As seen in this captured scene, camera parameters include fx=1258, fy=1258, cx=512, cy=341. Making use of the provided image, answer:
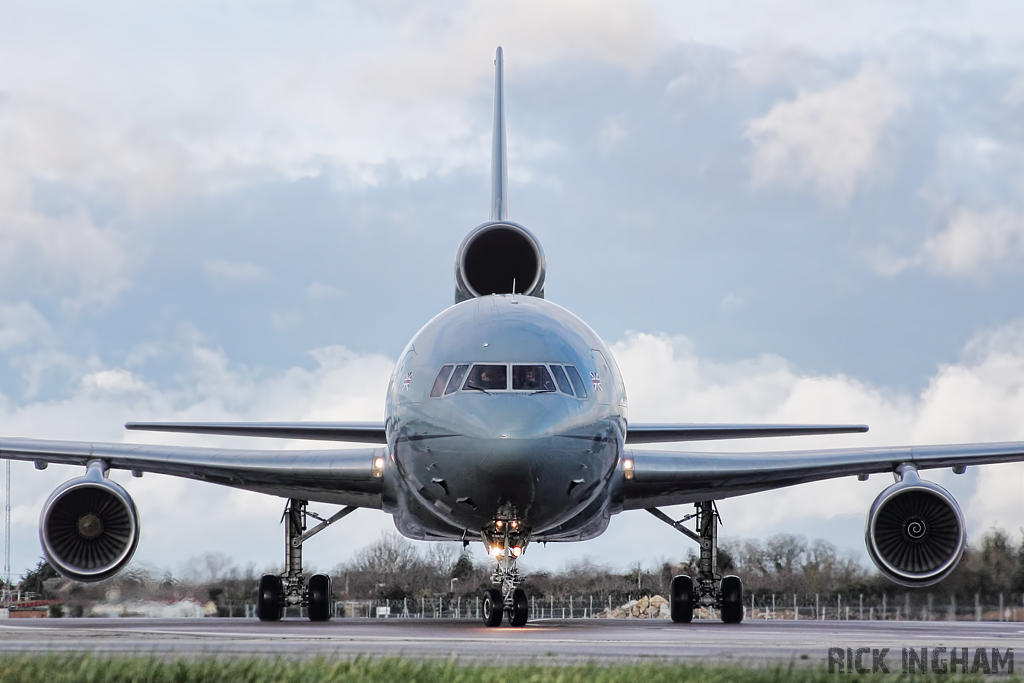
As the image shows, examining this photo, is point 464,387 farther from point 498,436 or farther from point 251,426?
point 251,426

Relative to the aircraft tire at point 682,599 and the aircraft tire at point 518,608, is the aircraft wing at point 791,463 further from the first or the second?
the aircraft tire at point 518,608

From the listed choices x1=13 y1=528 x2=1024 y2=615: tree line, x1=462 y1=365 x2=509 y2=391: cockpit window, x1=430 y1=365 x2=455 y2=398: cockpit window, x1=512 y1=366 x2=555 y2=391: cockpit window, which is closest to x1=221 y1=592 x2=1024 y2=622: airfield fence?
x1=13 y1=528 x2=1024 y2=615: tree line

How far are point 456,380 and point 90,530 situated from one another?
6.28 metres

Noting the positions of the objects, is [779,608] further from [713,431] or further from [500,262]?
[500,262]

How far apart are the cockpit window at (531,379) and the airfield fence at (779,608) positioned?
40.2 ft

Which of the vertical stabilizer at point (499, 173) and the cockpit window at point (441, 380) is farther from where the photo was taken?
the vertical stabilizer at point (499, 173)

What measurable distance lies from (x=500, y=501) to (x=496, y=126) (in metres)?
11.9

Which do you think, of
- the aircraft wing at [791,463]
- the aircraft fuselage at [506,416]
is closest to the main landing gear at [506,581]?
the aircraft fuselage at [506,416]

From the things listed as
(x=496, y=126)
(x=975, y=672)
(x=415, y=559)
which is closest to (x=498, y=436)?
(x=975, y=672)

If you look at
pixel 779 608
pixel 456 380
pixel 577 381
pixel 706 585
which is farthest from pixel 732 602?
pixel 779 608

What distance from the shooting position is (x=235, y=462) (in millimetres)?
18000

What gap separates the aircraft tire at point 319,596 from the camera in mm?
20344

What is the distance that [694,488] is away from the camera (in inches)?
715

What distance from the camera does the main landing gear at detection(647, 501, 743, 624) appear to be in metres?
19.7
